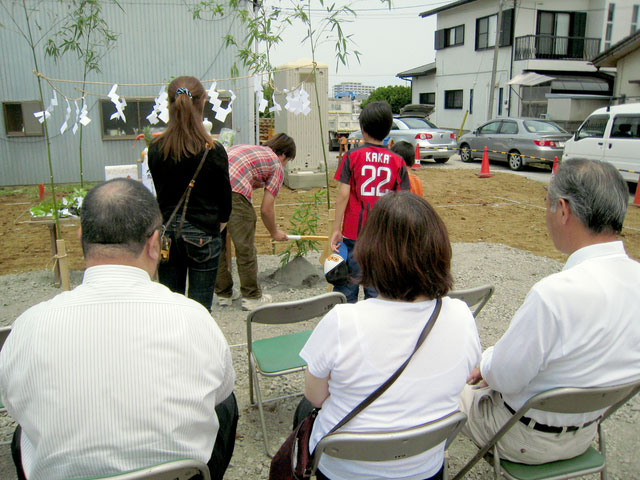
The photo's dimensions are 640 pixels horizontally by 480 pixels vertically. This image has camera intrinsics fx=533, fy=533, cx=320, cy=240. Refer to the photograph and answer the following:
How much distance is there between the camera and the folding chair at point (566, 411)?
167 cm

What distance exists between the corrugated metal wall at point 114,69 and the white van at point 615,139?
7.49 metres

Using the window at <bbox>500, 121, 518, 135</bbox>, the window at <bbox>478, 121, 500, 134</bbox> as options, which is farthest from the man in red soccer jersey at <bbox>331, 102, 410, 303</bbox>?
the window at <bbox>478, 121, 500, 134</bbox>

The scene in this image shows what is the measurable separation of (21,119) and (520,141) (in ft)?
40.0

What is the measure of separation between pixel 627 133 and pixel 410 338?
451 inches

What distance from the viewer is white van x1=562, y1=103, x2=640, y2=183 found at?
10727 millimetres

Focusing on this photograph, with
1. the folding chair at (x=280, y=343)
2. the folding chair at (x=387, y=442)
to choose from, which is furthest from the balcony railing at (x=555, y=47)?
the folding chair at (x=387, y=442)

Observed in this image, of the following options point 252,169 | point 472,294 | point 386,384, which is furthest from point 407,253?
point 252,169

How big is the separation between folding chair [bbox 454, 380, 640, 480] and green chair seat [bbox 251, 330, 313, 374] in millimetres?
1015

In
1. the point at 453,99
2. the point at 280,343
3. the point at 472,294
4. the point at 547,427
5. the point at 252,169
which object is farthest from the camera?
the point at 453,99

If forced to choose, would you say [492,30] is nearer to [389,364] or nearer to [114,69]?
[114,69]

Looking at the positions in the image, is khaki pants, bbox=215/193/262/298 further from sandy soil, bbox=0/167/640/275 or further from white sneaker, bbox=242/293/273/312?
sandy soil, bbox=0/167/640/275

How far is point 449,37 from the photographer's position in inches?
1092

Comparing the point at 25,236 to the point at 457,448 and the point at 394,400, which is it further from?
the point at 394,400

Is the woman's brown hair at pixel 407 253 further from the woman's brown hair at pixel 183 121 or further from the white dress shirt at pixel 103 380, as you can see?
the woman's brown hair at pixel 183 121
